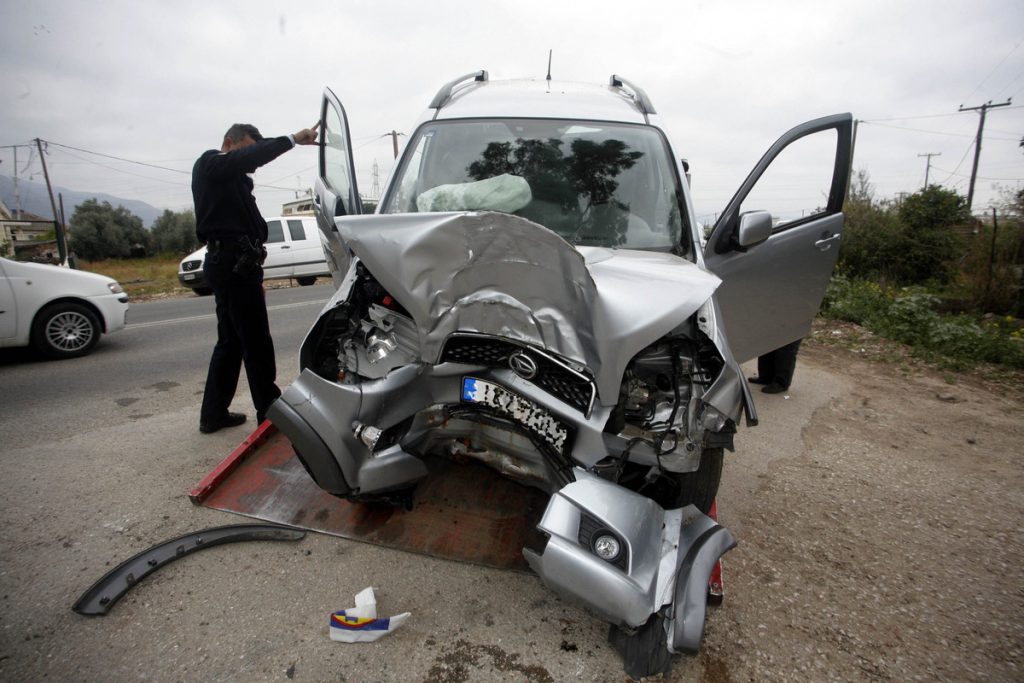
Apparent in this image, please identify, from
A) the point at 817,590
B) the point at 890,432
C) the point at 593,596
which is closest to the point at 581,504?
the point at 593,596

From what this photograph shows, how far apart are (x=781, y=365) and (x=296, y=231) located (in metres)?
12.0

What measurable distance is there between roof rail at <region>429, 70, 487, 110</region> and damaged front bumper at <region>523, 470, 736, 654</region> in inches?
106

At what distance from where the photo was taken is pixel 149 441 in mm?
3662

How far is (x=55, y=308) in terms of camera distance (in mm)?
5969

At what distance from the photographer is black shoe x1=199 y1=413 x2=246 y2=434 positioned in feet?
12.4

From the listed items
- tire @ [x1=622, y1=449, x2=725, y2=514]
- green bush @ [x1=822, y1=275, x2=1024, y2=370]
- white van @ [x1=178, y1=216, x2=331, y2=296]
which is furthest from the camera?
white van @ [x1=178, y1=216, x2=331, y2=296]

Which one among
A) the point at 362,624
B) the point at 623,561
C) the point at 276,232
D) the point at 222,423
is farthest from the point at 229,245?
the point at 276,232

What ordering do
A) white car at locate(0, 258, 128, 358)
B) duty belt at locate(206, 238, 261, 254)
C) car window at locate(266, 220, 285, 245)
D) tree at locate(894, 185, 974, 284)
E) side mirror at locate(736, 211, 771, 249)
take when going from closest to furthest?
side mirror at locate(736, 211, 771, 249), duty belt at locate(206, 238, 261, 254), white car at locate(0, 258, 128, 358), tree at locate(894, 185, 974, 284), car window at locate(266, 220, 285, 245)

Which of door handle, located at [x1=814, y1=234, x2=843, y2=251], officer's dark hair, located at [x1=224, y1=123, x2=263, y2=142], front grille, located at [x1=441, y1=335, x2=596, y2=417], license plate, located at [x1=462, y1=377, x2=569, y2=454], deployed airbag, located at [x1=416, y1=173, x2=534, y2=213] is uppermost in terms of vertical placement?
officer's dark hair, located at [x1=224, y1=123, x2=263, y2=142]

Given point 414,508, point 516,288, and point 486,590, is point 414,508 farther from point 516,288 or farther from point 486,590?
point 516,288

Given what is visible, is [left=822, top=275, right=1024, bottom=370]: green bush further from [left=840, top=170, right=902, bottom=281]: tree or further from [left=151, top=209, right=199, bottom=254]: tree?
[left=151, top=209, right=199, bottom=254]: tree

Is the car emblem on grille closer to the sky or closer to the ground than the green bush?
closer to the sky

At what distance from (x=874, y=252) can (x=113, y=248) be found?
4355cm

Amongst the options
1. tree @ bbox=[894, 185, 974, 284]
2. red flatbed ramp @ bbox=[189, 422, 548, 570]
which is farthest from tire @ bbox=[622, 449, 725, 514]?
tree @ bbox=[894, 185, 974, 284]
